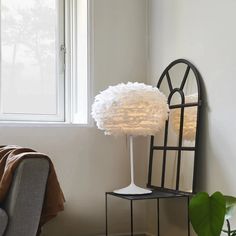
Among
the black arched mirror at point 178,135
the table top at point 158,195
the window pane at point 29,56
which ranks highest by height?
the window pane at point 29,56

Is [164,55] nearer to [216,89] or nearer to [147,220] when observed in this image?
[216,89]

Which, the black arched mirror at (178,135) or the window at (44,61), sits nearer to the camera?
the black arched mirror at (178,135)

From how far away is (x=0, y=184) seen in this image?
238 centimetres

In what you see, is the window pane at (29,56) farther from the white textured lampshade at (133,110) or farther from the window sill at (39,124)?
the white textured lampshade at (133,110)

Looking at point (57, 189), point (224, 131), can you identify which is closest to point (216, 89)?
point (224, 131)

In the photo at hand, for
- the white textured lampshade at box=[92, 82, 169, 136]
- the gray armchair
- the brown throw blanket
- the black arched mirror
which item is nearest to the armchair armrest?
the gray armchair

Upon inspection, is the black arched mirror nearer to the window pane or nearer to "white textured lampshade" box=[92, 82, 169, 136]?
"white textured lampshade" box=[92, 82, 169, 136]

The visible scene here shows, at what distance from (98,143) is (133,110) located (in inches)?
25.3

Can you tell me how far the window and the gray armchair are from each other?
114cm

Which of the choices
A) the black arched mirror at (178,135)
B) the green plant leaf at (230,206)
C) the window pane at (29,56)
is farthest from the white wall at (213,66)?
the window pane at (29,56)

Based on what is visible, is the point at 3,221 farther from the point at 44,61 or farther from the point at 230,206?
the point at 44,61

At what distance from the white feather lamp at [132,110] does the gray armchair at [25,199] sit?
0.70 metres

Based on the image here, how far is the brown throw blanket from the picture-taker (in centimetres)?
236

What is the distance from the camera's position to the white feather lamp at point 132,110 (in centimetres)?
291
